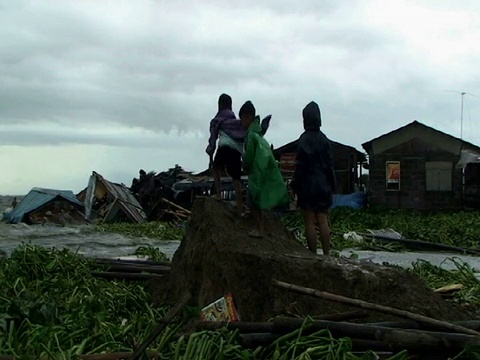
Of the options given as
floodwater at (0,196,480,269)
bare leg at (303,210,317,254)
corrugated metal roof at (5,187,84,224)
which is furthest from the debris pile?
bare leg at (303,210,317,254)

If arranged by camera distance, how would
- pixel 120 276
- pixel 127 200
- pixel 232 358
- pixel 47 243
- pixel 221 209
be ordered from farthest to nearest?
pixel 127 200 < pixel 47 243 < pixel 120 276 < pixel 221 209 < pixel 232 358

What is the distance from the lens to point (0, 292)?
5.97 m

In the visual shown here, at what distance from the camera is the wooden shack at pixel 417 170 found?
1083 inches

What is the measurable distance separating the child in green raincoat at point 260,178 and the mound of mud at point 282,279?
0.69 metres

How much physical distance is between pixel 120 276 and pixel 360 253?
16.2 ft

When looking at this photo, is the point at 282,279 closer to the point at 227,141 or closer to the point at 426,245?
the point at 227,141

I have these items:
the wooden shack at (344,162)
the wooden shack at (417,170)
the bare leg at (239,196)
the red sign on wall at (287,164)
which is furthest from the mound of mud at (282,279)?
the wooden shack at (344,162)

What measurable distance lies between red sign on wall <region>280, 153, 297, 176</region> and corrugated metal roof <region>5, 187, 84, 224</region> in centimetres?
776

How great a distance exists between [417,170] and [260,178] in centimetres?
2222

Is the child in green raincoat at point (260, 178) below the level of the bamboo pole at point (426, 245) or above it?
above

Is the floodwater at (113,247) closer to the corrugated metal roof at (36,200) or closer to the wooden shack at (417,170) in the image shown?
the corrugated metal roof at (36,200)

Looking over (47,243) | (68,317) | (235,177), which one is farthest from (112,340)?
(47,243)

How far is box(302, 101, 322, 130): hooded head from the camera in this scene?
25.2 ft

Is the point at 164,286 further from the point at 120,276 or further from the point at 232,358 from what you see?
the point at 232,358
